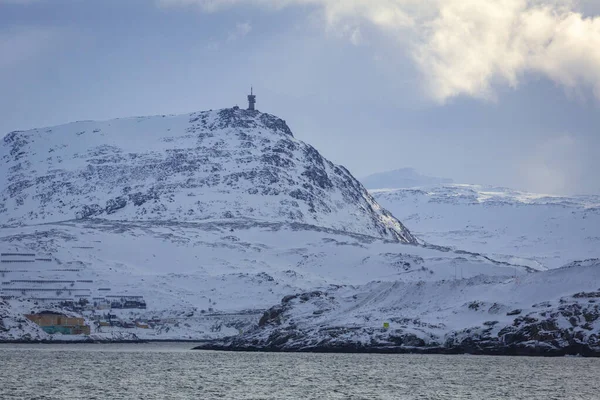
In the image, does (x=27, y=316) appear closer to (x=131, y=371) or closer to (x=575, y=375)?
(x=131, y=371)

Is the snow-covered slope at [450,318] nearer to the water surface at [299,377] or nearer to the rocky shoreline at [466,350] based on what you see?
the rocky shoreline at [466,350]

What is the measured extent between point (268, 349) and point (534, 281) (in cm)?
3953

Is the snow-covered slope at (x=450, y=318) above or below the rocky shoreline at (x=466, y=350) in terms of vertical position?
above

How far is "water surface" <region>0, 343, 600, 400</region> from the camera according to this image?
86625 millimetres

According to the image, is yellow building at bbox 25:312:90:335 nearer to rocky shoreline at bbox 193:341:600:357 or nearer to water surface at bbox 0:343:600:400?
rocky shoreline at bbox 193:341:600:357

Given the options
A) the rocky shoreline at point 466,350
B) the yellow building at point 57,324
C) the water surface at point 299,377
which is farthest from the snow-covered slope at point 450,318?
the yellow building at point 57,324

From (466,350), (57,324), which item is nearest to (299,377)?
(466,350)

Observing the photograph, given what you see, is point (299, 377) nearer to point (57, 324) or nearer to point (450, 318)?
point (450, 318)

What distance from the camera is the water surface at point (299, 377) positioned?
8662 cm

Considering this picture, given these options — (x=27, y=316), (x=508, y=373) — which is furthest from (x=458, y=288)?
(x=27, y=316)

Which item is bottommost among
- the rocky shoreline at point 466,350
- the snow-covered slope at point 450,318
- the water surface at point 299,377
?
the water surface at point 299,377

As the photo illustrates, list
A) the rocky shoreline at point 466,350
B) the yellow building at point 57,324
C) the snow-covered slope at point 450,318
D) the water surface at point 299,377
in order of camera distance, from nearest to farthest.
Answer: the water surface at point 299,377 < the rocky shoreline at point 466,350 < the snow-covered slope at point 450,318 < the yellow building at point 57,324

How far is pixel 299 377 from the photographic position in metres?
104

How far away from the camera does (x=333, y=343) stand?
143 metres
